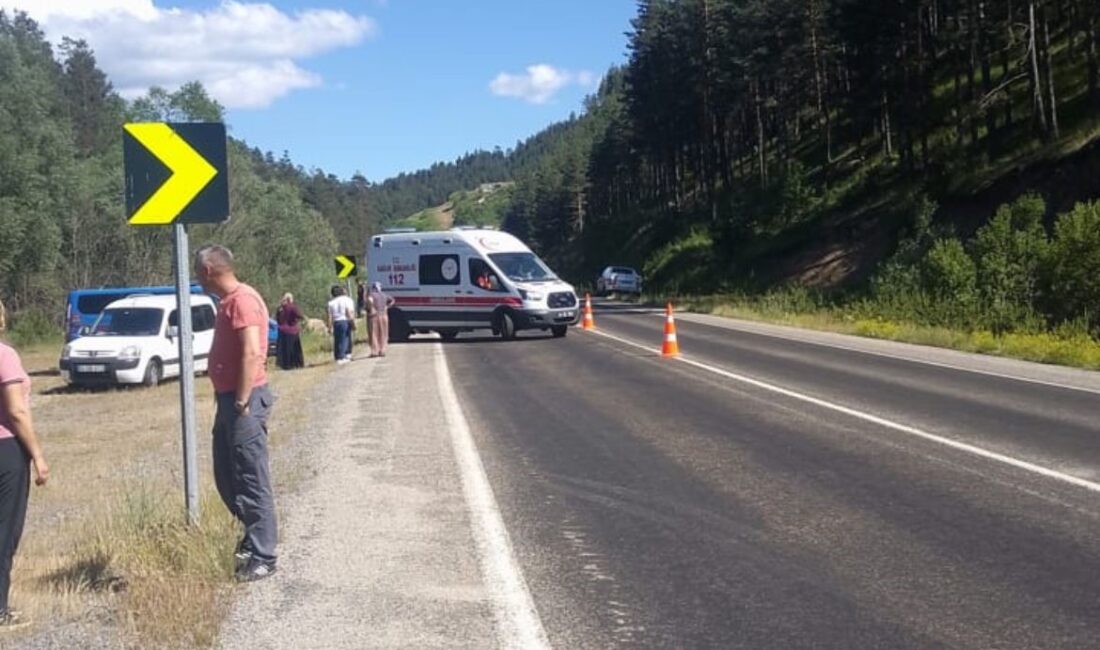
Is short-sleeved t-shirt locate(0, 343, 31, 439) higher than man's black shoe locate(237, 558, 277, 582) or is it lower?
higher

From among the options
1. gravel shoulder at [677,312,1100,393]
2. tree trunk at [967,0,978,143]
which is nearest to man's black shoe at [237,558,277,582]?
gravel shoulder at [677,312,1100,393]

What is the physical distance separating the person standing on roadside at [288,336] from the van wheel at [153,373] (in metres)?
2.50

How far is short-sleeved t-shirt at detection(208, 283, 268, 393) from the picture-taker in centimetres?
662

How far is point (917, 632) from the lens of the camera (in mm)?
5520

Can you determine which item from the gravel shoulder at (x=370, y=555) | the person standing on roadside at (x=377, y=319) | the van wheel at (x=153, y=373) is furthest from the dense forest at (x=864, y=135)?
the gravel shoulder at (x=370, y=555)

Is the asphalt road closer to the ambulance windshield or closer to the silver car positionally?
the ambulance windshield

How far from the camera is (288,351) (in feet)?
82.1

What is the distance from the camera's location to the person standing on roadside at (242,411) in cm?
660

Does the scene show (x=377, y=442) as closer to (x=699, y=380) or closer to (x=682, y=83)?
(x=699, y=380)

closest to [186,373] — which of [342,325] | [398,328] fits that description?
[342,325]

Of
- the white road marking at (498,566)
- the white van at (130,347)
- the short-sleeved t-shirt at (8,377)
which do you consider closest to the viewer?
the white road marking at (498,566)

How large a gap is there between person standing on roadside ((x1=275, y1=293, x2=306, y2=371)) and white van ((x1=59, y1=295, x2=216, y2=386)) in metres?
1.53

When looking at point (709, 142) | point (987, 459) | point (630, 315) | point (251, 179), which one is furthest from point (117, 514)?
point (709, 142)

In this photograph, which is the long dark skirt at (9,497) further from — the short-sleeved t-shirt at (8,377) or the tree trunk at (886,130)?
the tree trunk at (886,130)
